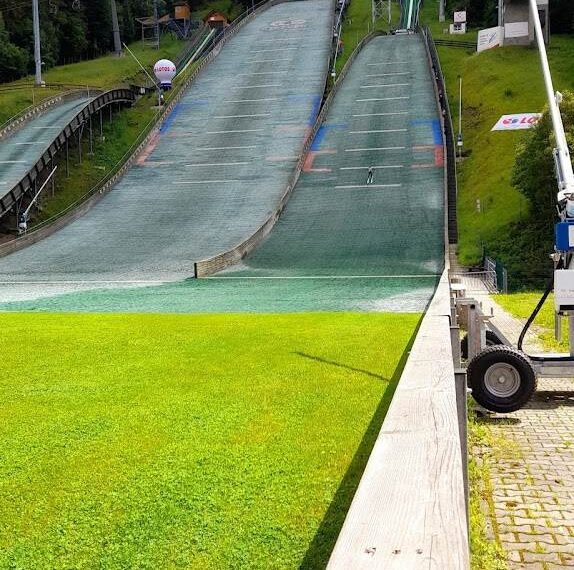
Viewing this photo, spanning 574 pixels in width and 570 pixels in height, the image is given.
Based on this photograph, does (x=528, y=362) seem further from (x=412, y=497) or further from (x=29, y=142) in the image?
(x=29, y=142)

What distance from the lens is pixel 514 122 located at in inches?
1524

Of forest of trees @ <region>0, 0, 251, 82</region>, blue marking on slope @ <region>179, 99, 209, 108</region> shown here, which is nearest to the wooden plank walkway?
blue marking on slope @ <region>179, 99, 209, 108</region>

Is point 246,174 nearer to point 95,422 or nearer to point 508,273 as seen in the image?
point 508,273

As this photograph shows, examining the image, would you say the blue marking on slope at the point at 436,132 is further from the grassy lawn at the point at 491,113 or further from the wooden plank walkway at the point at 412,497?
the wooden plank walkway at the point at 412,497

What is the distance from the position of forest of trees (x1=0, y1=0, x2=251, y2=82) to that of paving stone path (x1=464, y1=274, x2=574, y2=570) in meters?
65.9

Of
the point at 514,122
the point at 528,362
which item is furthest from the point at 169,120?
the point at 528,362

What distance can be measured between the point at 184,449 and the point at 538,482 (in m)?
2.97

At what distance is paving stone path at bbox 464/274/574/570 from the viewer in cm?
463

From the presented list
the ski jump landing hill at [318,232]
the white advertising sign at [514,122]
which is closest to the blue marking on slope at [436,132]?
the ski jump landing hill at [318,232]

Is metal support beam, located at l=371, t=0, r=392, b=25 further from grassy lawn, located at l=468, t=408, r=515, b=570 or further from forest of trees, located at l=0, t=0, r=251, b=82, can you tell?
grassy lawn, located at l=468, t=408, r=515, b=570

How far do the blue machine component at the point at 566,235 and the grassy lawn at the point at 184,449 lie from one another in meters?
2.17

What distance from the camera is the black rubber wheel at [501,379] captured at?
7469 mm

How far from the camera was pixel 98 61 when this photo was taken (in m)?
72.9

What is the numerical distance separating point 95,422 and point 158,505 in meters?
1.84
